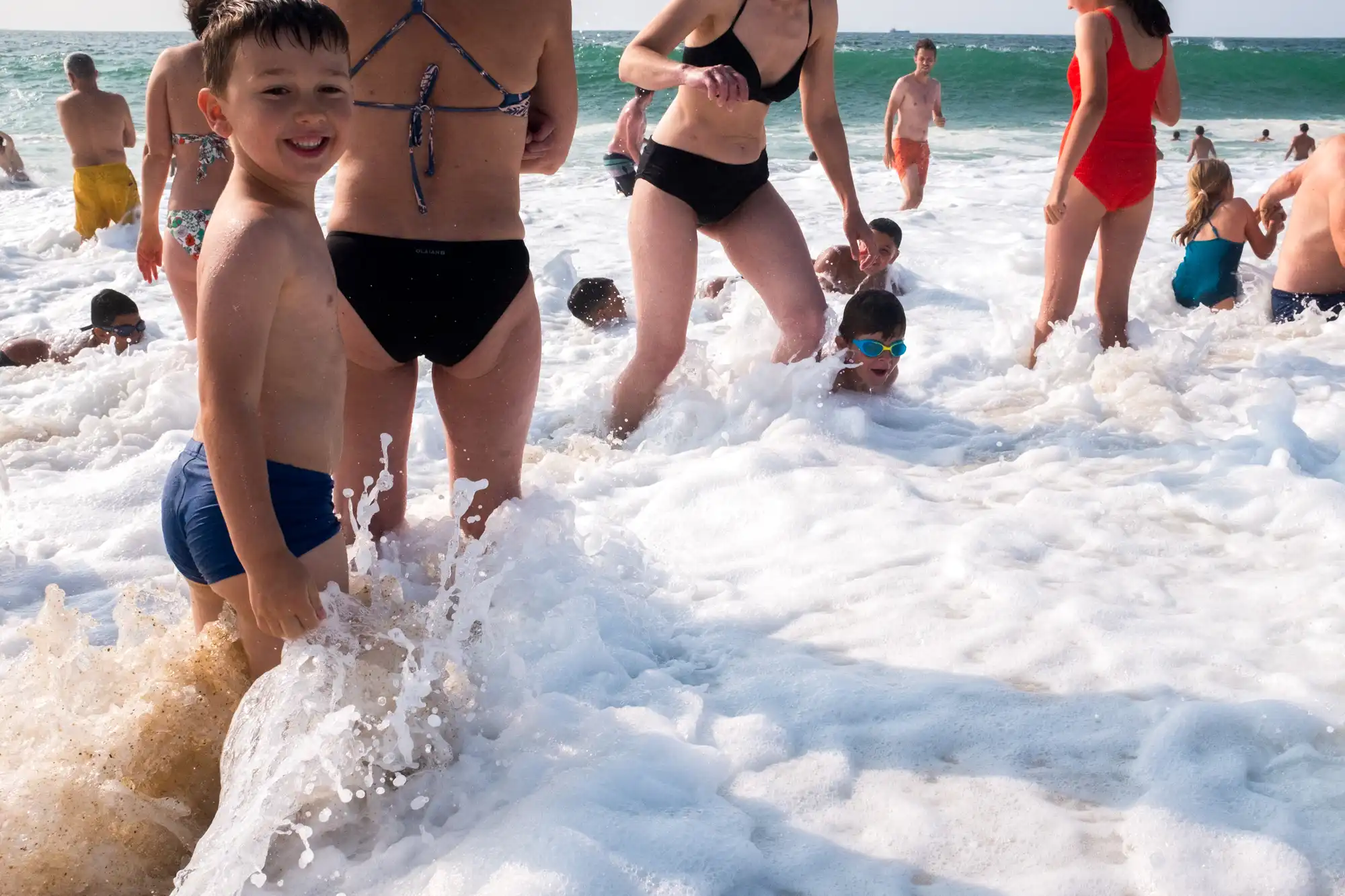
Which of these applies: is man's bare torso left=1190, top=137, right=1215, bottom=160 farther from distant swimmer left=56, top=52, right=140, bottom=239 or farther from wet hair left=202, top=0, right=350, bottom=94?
wet hair left=202, top=0, right=350, bottom=94

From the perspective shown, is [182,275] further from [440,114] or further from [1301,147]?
[1301,147]

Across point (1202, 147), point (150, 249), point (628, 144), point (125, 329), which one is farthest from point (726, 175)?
point (1202, 147)

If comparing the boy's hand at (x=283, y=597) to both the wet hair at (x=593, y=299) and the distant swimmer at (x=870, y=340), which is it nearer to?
the distant swimmer at (x=870, y=340)

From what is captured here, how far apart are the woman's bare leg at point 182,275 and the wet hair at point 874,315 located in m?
2.97

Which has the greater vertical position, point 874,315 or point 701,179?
point 701,179

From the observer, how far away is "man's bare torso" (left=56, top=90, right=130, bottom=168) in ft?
29.9

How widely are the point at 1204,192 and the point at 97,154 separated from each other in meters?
8.28

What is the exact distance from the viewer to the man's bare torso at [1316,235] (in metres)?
5.59

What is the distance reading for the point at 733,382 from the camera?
467 cm

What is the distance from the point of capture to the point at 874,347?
472 centimetres

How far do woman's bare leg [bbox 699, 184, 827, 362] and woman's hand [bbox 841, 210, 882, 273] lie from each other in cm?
23

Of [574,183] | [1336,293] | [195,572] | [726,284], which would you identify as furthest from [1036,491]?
[574,183]

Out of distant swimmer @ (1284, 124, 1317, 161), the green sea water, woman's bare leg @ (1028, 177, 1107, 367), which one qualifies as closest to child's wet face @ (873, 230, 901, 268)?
woman's bare leg @ (1028, 177, 1107, 367)

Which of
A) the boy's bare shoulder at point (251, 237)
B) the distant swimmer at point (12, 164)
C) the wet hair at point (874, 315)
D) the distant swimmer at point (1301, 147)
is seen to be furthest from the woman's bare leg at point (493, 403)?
the distant swimmer at point (1301, 147)
